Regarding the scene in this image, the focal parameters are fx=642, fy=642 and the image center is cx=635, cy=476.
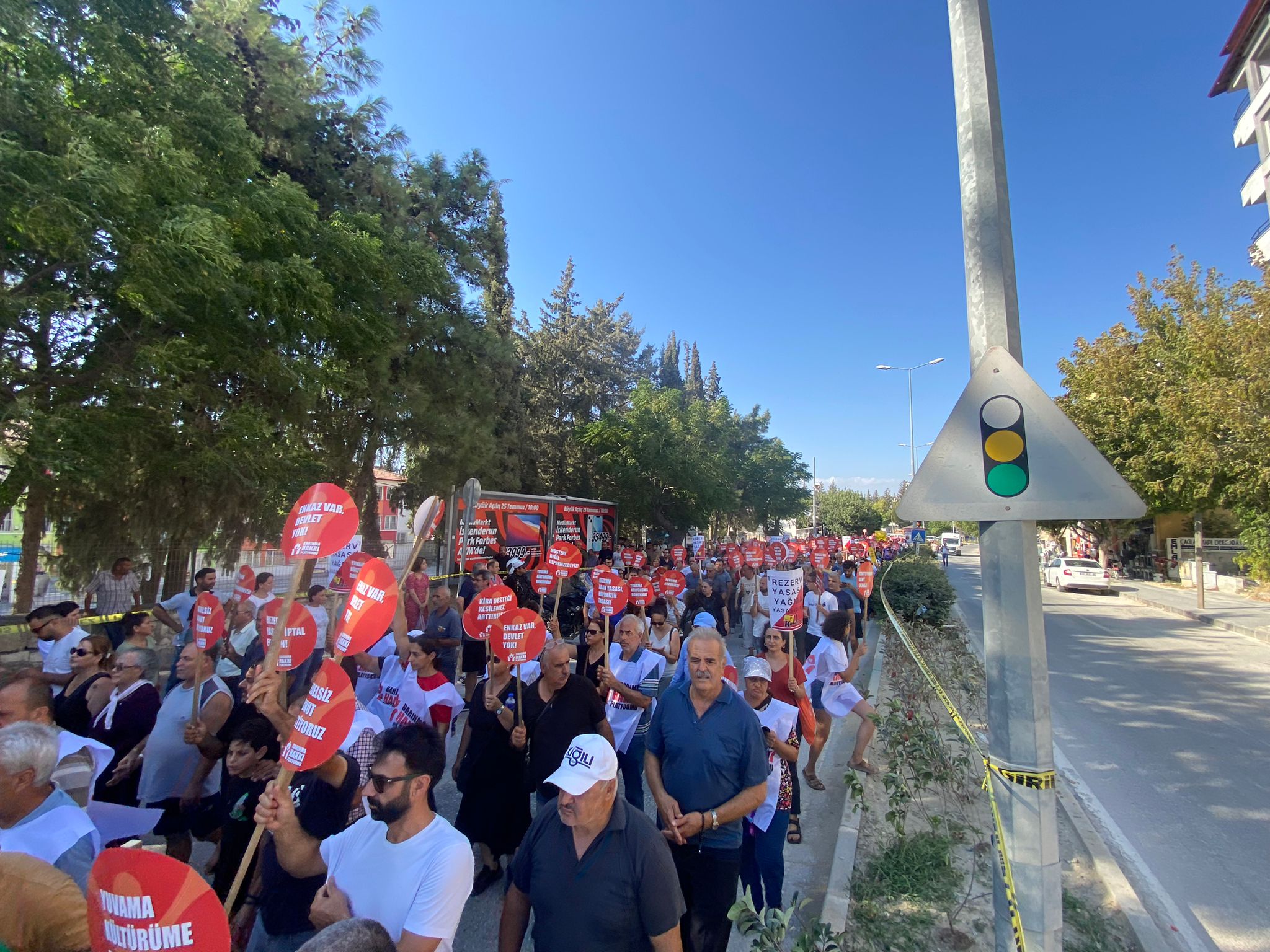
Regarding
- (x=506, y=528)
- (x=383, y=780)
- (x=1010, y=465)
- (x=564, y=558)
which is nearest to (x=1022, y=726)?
(x=1010, y=465)

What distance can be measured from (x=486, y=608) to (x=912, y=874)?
364cm

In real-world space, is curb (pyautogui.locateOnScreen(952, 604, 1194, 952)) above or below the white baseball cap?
below

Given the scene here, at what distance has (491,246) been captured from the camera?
24859 mm

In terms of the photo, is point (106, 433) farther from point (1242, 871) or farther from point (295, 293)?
point (1242, 871)

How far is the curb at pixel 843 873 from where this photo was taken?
3615 millimetres

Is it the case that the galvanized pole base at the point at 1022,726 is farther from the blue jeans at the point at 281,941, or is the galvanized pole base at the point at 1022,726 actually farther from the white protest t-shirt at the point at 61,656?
the white protest t-shirt at the point at 61,656

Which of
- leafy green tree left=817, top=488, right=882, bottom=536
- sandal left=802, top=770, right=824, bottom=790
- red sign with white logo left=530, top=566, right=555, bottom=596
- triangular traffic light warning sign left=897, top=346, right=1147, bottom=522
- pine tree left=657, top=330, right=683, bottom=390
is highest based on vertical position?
pine tree left=657, top=330, right=683, bottom=390

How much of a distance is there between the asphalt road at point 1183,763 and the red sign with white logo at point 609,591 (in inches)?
183

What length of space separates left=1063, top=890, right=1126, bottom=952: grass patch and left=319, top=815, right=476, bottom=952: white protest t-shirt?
323cm

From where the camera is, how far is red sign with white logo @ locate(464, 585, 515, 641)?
5371 mm

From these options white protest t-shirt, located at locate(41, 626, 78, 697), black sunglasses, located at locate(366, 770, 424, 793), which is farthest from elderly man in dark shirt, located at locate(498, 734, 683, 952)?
white protest t-shirt, located at locate(41, 626, 78, 697)

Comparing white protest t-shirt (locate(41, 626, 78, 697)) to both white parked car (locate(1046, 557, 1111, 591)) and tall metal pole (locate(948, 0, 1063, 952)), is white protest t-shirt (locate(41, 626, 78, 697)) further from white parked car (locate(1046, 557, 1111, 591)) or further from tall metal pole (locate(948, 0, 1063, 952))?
white parked car (locate(1046, 557, 1111, 591))

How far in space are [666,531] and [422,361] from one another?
17.0 metres

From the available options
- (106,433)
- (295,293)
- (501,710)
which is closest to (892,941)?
(501,710)
